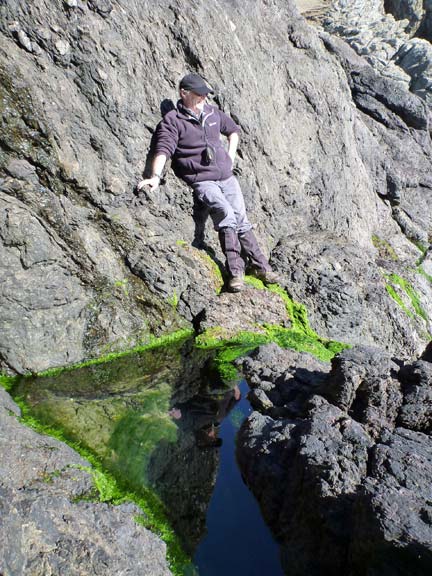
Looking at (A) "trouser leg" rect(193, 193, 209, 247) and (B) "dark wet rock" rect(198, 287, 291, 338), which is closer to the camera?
(B) "dark wet rock" rect(198, 287, 291, 338)

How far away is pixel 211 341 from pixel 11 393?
2775mm

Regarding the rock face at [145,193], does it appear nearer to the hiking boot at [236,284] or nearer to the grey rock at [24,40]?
the grey rock at [24,40]

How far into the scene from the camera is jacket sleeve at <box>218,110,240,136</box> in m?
8.38

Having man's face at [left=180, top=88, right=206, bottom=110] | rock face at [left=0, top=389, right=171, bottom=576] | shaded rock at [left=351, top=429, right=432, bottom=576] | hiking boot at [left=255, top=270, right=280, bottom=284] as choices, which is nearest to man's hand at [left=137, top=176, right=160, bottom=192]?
man's face at [left=180, top=88, right=206, bottom=110]

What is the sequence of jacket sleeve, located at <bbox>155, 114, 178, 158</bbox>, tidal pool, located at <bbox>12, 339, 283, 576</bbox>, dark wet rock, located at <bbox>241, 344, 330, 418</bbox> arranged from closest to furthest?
tidal pool, located at <bbox>12, 339, 283, 576</bbox> → dark wet rock, located at <bbox>241, 344, 330, 418</bbox> → jacket sleeve, located at <bbox>155, 114, 178, 158</bbox>

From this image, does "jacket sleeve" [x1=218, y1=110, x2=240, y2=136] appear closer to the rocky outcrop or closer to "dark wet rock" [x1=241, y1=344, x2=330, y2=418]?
"dark wet rock" [x1=241, y1=344, x2=330, y2=418]

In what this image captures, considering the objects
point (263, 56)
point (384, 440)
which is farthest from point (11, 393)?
point (263, 56)

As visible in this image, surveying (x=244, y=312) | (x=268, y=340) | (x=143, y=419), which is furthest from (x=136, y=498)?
(x=244, y=312)

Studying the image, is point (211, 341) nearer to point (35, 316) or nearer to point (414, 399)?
point (35, 316)

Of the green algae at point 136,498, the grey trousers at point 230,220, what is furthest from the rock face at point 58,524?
the grey trousers at point 230,220

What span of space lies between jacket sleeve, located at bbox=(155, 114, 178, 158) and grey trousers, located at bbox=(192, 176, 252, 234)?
2.39ft

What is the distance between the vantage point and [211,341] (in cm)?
698

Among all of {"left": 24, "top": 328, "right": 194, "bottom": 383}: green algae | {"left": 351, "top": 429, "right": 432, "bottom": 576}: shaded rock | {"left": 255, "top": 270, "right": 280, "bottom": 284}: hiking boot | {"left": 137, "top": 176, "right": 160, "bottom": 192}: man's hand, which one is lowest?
{"left": 24, "top": 328, "right": 194, "bottom": 383}: green algae

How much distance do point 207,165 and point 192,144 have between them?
411 millimetres
